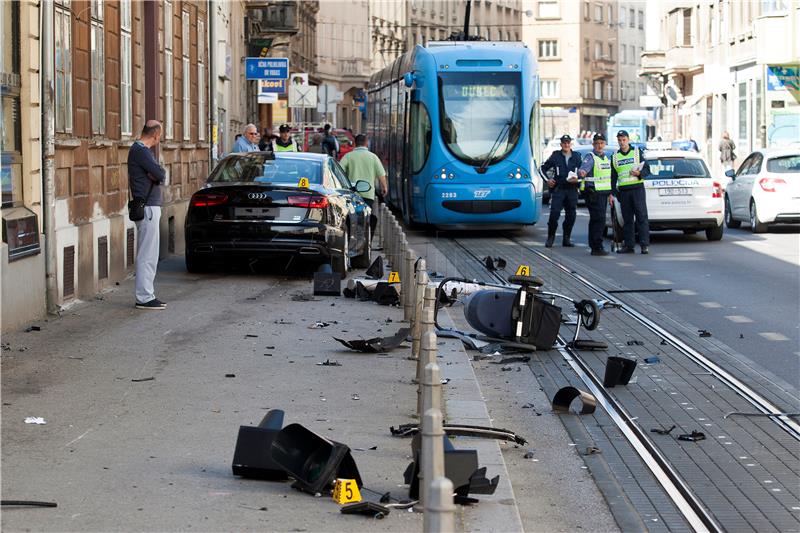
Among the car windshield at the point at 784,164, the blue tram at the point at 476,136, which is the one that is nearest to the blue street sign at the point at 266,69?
the blue tram at the point at 476,136

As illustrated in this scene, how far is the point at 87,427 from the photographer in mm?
8227

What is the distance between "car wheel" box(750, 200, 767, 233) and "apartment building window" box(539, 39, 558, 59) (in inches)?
4000

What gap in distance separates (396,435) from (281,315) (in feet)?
20.0

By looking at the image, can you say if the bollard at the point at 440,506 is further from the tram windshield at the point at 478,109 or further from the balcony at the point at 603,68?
the balcony at the point at 603,68

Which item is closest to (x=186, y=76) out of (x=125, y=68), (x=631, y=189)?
(x=125, y=68)

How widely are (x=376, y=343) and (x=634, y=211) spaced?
39.8 feet

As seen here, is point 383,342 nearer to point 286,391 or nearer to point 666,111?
point 286,391

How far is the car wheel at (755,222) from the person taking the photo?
27906mm

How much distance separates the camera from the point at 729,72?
59906 mm

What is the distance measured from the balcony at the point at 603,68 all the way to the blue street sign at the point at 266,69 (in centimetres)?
9591

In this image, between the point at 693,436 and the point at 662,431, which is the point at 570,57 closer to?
the point at 662,431

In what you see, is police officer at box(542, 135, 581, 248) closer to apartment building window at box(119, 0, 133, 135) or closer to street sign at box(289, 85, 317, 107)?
apartment building window at box(119, 0, 133, 135)

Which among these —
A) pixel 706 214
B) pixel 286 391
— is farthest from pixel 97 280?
pixel 706 214

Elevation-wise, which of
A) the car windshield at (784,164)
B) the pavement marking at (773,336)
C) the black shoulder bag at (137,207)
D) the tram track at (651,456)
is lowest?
the tram track at (651,456)
